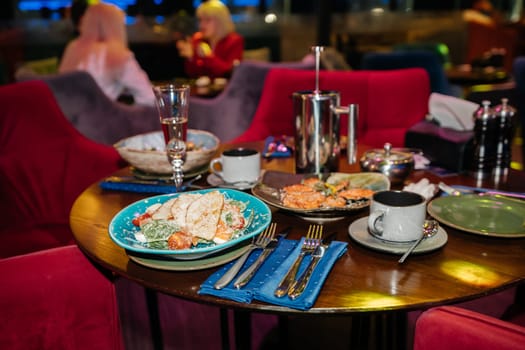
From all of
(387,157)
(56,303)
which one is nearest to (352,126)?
(387,157)

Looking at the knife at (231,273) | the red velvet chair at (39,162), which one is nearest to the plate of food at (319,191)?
the knife at (231,273)

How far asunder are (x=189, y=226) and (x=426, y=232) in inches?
16.8

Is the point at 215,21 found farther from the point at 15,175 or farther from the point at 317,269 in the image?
the point at 317,269

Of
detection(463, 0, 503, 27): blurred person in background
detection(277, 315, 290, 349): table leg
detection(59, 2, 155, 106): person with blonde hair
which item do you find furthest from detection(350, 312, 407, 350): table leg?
detection(463, 0, 503, 27): blurred person in background

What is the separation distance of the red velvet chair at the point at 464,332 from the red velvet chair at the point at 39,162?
1322 millimetres

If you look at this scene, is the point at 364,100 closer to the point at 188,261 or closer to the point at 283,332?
the point at 283,332

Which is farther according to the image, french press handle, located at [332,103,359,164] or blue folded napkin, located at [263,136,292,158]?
blue folded napkin, located at [263,136,292,158]

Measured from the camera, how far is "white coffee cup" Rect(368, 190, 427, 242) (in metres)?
0.86

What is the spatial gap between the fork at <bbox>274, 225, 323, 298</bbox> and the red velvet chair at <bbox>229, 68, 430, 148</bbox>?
128cm

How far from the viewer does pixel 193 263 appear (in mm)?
850

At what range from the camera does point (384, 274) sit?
82 centimetres

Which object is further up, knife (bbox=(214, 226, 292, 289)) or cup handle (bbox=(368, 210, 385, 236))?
cup handle (bbox=(368, 210, 385, 236))

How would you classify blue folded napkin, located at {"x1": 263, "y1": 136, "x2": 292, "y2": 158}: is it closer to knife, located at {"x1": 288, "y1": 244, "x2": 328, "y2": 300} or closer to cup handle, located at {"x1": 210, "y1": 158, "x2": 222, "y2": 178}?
cup handle, located at {"x1": 210, "y1": 158, "x2": 222, "y2": 178}

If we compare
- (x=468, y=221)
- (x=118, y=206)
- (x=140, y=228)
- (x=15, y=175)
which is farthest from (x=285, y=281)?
(x=15, y=175)
